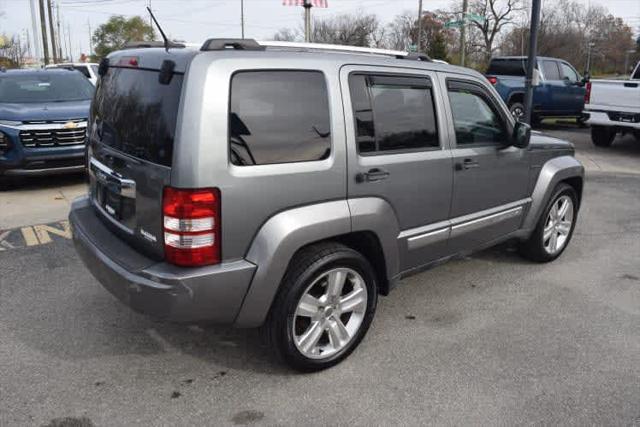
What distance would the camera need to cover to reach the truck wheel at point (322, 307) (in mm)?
2914

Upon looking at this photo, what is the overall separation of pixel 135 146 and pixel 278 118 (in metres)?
0.78

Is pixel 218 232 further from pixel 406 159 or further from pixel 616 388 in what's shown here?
pixel 616 388

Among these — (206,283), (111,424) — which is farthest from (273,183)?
(111,424)

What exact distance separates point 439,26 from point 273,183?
50.1m

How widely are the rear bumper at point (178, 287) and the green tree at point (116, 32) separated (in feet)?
237

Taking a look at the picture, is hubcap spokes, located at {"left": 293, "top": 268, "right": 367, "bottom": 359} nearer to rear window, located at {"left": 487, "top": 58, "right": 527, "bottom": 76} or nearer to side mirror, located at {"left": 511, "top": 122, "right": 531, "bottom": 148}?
side mirror, located at {"left": 511, "top": 122, "right": 531, "bottom": 148}

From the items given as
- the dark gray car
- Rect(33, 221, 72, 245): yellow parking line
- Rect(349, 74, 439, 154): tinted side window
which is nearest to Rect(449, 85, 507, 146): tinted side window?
the dark gray car

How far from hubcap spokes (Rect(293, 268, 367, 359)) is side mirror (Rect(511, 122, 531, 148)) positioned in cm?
174

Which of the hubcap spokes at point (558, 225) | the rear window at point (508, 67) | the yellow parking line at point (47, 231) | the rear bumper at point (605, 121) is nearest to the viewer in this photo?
the hubcap spokes at point (558, 225)

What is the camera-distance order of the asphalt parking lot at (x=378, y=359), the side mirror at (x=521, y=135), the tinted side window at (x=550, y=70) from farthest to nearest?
the tinted side window at (x=550, y=70) < the side mirror at (x=521, y=135) < the asphalt parking lot at (x=378, y=359)

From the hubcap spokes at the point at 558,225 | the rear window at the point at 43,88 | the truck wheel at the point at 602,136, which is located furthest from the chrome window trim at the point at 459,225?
the truck wheel at the point at 602,136

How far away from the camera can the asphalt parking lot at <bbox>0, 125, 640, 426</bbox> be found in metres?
2.80

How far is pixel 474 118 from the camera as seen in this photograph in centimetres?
394

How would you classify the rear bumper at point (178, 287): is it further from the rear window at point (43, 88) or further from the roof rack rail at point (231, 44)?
the rear window at point (43, 88)
